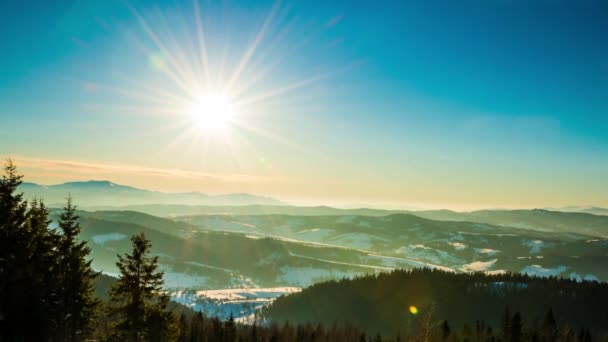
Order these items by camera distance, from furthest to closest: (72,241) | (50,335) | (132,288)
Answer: (72,241), (132,288), (50,335)

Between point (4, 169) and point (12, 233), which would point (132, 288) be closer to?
point (12, 233)

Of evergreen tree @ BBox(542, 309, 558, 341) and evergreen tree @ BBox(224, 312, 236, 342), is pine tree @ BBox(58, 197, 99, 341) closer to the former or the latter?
evergreen tree @ BBox(224, 312, 236, 342)

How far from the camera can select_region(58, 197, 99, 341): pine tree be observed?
3209 centimetres

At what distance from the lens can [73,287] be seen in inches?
1281

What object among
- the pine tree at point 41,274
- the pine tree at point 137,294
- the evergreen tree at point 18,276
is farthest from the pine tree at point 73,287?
the pine tree at point 137,294

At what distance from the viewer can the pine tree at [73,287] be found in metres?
32.1

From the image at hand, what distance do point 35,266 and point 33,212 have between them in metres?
4.84

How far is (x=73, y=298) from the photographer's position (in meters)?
32.7

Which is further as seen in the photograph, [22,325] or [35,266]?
[35,266]

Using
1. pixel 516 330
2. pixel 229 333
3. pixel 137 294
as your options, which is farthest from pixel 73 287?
pixel 516 330

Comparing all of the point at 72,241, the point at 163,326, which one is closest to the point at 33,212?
the point at 72,241

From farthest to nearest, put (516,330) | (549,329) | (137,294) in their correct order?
(549,329) < (516,330) < (137,294)

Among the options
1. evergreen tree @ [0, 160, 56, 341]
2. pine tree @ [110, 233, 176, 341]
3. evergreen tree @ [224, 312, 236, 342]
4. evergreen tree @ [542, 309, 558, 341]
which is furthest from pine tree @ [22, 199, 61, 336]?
evergreen tree @ [542, 309, 558, 341]

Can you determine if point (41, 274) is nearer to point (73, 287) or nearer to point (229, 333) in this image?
point (73, 287)
